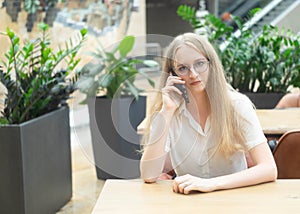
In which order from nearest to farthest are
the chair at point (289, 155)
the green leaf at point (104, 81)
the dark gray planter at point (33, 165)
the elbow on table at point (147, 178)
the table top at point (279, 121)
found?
the elbow on table at point (147, 178) < the green leaf at point (104, 81) < the chair at point (289, 155) < the table top at point (279, 121) < the dark gray planter at point (33, 165)

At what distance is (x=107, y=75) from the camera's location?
189 cm

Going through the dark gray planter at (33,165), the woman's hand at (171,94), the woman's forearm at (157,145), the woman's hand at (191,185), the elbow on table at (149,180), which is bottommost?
the dark gray planter at (33,165)

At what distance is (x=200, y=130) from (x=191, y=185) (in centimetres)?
31

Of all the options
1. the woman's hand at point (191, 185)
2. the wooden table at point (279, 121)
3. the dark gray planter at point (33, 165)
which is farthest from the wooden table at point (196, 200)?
the dark gray planter at point (33, 165)

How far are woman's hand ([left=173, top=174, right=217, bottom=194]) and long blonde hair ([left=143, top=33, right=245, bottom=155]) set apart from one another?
0.67 ft

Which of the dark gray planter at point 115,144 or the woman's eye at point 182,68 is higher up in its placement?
the woman's eye at point 182,68

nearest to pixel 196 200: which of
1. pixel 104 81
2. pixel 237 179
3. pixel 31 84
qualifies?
pixel 237 179

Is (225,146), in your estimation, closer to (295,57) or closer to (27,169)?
(27,169)

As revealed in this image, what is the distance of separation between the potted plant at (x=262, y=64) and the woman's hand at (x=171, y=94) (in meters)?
2.42

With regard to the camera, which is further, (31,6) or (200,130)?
(31,6)

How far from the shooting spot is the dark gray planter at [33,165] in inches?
112

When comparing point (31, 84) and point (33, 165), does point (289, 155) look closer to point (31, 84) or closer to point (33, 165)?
point (33, 165)

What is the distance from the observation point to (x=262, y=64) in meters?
4.12

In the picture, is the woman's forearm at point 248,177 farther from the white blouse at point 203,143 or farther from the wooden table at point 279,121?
the wooden table at point 279,121
